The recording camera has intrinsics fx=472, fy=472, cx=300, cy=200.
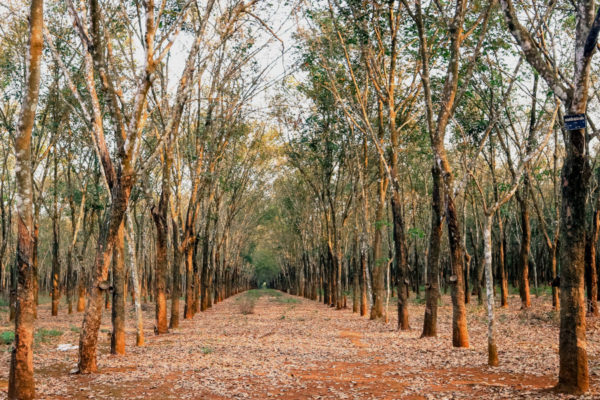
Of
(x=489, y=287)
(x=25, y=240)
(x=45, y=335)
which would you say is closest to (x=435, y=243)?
(x=489, y=287)

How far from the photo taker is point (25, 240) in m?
6.69

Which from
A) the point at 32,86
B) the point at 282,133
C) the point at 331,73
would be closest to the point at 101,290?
the point at 32,86

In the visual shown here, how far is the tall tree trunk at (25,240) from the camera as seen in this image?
656 centimetres

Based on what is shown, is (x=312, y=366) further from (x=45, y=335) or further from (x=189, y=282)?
(x=189, y=282)

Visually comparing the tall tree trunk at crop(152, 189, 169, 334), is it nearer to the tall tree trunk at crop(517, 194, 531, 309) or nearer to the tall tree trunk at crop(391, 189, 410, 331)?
the tall tree trunk at crop(391, 189, 410, 331)

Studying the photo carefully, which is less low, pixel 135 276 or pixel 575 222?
pixel 575 222

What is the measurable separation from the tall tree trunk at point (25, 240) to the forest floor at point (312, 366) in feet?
2.18

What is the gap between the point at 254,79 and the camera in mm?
20484

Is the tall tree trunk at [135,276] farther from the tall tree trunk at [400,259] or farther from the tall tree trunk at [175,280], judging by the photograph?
the tall tree trunk at [400,259]

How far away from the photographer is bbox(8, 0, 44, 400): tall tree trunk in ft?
21.5

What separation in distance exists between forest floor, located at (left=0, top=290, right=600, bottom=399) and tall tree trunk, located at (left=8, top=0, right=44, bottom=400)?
665 millimetres

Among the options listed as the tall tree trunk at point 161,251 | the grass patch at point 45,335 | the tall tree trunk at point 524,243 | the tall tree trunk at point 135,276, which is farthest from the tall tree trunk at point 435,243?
the grass patch at point 45,335

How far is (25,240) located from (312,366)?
6381 mm

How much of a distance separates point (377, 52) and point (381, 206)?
613 centimetres
